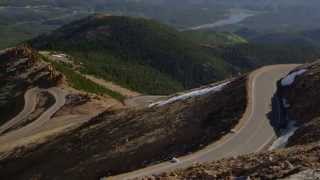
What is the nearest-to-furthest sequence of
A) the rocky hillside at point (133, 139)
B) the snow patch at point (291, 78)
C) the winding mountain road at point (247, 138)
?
1. the winding mountain road at point (247, 138)
2. the rocky hillside at point (133, 139)
3. the snow patch at point (291, 78)

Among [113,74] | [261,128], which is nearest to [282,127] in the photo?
[261,128]

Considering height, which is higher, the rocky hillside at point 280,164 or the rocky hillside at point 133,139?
the rocky hillside at point 280,164

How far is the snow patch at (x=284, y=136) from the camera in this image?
42912 mm

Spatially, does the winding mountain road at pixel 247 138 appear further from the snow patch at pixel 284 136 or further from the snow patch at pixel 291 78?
the snow patch at pixel 291 78

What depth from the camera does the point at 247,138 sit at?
47.3 m

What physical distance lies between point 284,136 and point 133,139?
41.6 ft

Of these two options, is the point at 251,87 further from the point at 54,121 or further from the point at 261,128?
the point at 54,121

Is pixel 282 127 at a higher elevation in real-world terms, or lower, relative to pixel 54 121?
higher

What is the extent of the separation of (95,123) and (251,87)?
52.7ft

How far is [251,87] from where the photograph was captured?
6078cm

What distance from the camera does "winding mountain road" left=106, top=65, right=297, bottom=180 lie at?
40.9 m

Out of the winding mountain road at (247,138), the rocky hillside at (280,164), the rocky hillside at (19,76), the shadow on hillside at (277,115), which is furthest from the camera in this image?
the rocky hillside at (19,76)

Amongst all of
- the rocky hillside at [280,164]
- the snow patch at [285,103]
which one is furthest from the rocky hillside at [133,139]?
the rocky hillside at [280,164]

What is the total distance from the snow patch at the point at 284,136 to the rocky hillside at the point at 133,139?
4.02m
